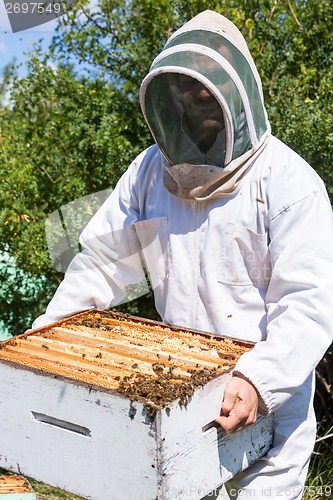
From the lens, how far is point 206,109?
260cm

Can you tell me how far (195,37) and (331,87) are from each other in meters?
1.85

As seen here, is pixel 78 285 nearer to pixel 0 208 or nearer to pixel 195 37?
pixel 195 37

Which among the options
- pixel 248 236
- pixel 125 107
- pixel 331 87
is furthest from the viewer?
pixel 125 107

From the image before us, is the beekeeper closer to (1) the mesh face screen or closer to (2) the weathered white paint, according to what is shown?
(1) the mesh face screen

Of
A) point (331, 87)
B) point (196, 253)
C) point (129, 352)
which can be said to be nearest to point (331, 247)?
point (196, 253)

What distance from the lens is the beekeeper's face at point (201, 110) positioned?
8.48 ft

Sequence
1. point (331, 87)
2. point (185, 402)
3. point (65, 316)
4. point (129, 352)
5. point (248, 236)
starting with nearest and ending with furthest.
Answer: point (185, 402) → point (129, 352) → point (248, 236) → point (65, 316) → point (331, 87)

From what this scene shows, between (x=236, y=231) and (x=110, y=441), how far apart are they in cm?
91

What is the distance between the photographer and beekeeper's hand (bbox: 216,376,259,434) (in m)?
2.19

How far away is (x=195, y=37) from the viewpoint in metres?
2.65
